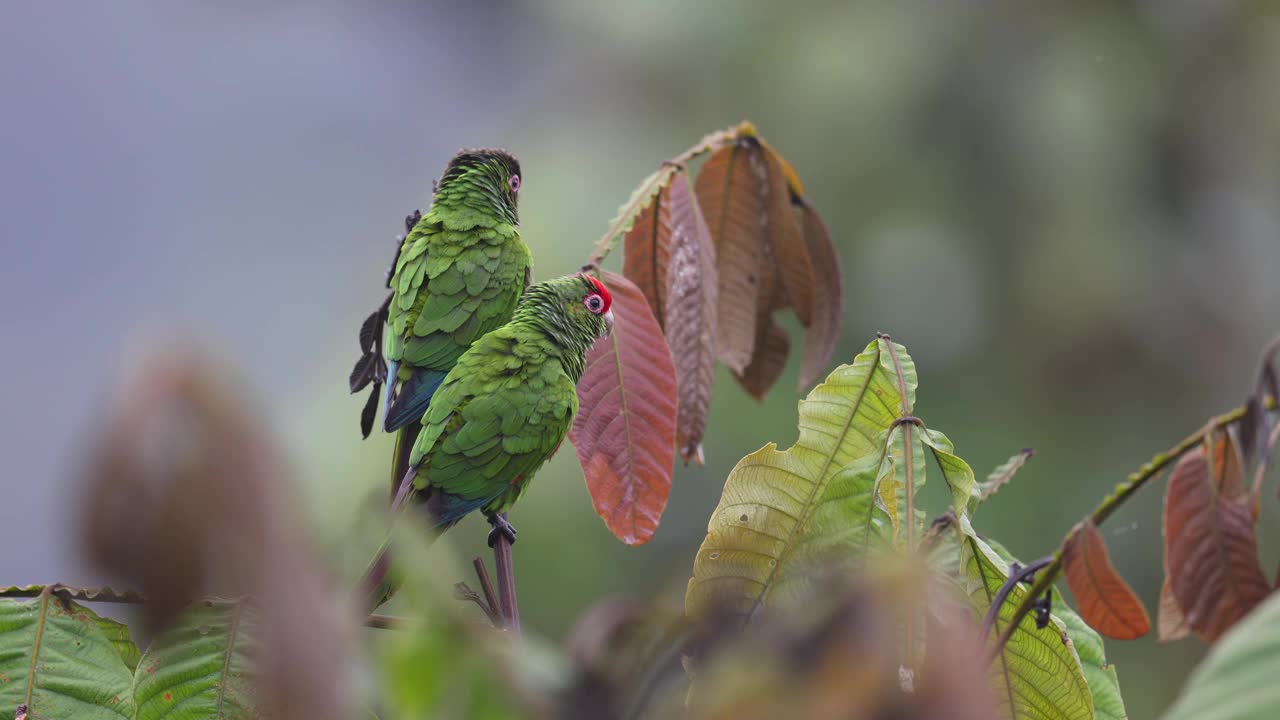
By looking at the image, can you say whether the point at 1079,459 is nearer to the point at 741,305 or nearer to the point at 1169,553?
the point at 741,305

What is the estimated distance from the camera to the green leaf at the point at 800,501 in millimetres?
815

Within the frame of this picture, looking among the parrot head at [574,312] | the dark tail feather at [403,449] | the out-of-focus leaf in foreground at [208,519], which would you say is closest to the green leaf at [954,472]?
the parrot head at [574,312]

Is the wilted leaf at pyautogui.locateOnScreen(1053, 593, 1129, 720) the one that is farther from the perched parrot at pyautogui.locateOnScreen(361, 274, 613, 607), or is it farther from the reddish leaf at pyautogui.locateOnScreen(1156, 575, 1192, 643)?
the perched parrot at pyautogui.locateOnScreen(361, 274, 613, 607)

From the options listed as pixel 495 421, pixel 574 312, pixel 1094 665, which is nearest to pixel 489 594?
pixel 495 421

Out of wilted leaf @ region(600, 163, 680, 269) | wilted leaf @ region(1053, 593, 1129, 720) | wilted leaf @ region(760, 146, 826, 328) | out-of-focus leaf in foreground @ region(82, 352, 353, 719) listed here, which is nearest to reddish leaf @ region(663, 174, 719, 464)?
wilted leaf @ region(600, 163, 680, 269)

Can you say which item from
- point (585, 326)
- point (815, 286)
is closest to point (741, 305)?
point (815, 286)

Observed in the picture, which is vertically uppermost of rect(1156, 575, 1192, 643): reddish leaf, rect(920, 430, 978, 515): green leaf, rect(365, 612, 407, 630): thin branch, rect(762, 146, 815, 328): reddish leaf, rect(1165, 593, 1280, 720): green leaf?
rect(762, 146, 815, 328): reddish leaf

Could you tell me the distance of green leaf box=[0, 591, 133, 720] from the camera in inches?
30.3

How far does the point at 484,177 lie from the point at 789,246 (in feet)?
1.16

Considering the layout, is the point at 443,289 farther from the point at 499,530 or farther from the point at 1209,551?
the point at 1209,551

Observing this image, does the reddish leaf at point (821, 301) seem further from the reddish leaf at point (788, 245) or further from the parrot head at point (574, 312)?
the parrot head at point (574, 312)

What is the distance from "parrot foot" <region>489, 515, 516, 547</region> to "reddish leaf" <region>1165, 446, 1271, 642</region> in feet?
1.63

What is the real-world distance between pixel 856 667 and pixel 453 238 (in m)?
0.79

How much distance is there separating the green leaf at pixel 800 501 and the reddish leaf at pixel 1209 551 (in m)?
0.22
